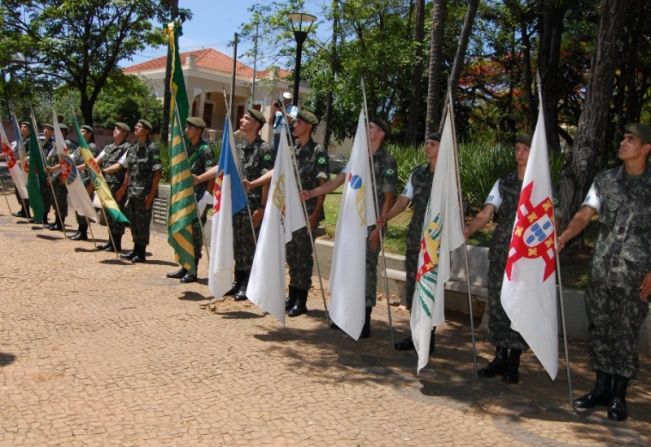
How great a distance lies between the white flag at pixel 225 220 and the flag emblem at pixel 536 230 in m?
3.16

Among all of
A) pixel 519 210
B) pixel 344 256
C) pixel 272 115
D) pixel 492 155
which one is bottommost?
pixel 344 256

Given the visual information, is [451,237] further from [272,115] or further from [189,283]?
[272,115]

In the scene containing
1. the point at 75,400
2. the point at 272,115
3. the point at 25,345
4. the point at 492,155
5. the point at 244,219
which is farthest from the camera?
the point at 272,115

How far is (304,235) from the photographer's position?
669 cm

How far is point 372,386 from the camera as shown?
4688 mm

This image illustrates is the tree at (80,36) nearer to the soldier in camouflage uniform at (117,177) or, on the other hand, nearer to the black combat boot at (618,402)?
the soldier in camouflage uniform at (117,177)

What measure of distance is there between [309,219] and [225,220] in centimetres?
85

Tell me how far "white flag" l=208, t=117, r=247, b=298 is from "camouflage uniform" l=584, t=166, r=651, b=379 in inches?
138

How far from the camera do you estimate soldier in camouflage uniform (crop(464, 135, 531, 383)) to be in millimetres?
4841

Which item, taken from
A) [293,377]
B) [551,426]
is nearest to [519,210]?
[551,426]

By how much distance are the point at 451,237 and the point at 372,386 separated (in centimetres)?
121

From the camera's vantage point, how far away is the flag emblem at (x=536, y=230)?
14.3 feet

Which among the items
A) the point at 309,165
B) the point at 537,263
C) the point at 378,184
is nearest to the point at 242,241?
the point at 309,165

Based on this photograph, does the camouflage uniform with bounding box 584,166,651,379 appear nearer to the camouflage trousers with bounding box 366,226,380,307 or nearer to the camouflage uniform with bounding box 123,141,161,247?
Result: the camouflage trousers with bounding box 366,226,380,307
